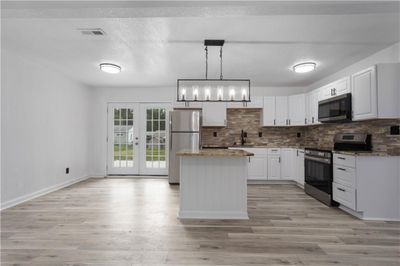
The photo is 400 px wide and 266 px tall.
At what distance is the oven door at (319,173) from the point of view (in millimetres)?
3919

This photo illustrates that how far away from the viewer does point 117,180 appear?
5.98m

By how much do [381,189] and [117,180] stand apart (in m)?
5.27

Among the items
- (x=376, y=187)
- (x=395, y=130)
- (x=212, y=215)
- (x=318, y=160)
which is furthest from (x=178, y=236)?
(x=395, y=130)

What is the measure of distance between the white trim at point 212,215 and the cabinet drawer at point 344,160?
64.9 inches

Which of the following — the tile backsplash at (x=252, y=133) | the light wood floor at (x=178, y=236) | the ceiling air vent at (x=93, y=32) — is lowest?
the light wood floor at (x=178, y=236)

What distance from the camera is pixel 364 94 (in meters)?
3.48

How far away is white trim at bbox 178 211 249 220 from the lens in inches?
130

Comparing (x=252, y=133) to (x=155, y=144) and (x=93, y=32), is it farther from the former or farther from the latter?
(x=93, y=32)

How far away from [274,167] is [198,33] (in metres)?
3.75

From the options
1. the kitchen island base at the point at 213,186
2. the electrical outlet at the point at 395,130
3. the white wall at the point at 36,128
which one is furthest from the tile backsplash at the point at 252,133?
the white wall at the point at 36,128

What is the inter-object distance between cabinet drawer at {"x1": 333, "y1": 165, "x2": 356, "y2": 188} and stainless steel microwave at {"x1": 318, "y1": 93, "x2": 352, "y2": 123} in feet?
2.66

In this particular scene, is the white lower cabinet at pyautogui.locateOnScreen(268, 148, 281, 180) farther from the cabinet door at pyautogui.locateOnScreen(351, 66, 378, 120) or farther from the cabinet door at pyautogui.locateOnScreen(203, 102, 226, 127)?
the cabinet door at pyautogui.locateOnScreen(351, 66, 378, 120)

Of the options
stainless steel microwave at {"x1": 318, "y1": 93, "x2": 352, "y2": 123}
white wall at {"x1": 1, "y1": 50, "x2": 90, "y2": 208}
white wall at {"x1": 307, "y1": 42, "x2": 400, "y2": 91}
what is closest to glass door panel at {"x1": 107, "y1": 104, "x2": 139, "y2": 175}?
white wall at {"x1": 1, "y1": 50, "x2": 90, "y2": 208}

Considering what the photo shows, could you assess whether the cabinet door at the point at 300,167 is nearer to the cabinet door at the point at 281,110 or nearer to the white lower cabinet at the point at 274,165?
the white lower cabinet at the point at 274,165
